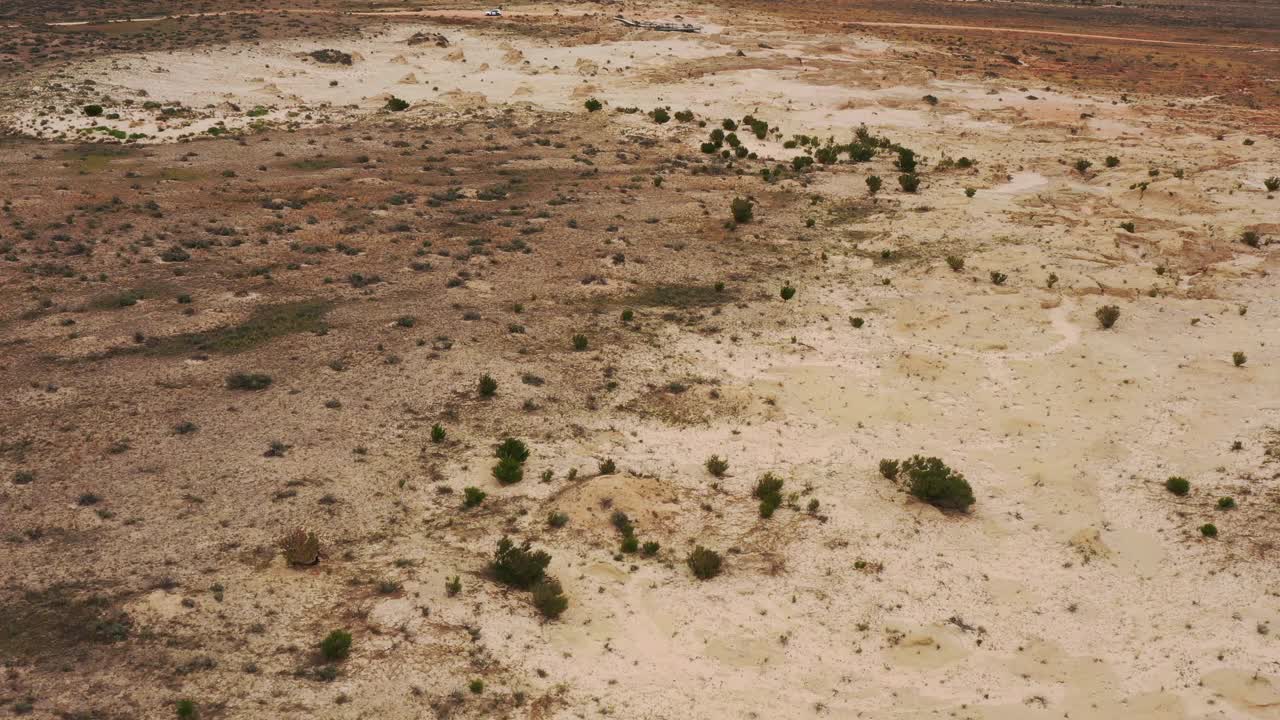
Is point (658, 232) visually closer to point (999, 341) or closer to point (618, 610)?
point (999, 341)

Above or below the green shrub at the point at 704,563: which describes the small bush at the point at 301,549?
above

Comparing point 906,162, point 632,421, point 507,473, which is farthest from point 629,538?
point 906,162

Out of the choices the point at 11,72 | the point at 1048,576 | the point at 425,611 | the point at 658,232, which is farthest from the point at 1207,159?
the point at 11,72

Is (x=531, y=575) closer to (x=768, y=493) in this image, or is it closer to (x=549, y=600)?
(x=549, y=600)

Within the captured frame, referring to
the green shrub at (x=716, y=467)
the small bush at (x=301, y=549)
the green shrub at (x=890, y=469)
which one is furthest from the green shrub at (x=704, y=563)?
the small bush at (x=301, y=549)

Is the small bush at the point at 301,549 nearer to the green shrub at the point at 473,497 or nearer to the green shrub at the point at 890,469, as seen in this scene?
the green shrub at the point at 473,497

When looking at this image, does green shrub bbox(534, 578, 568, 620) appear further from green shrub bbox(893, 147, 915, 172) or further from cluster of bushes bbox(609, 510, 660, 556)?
green shrub bbox(893, 147, 915, 172)
